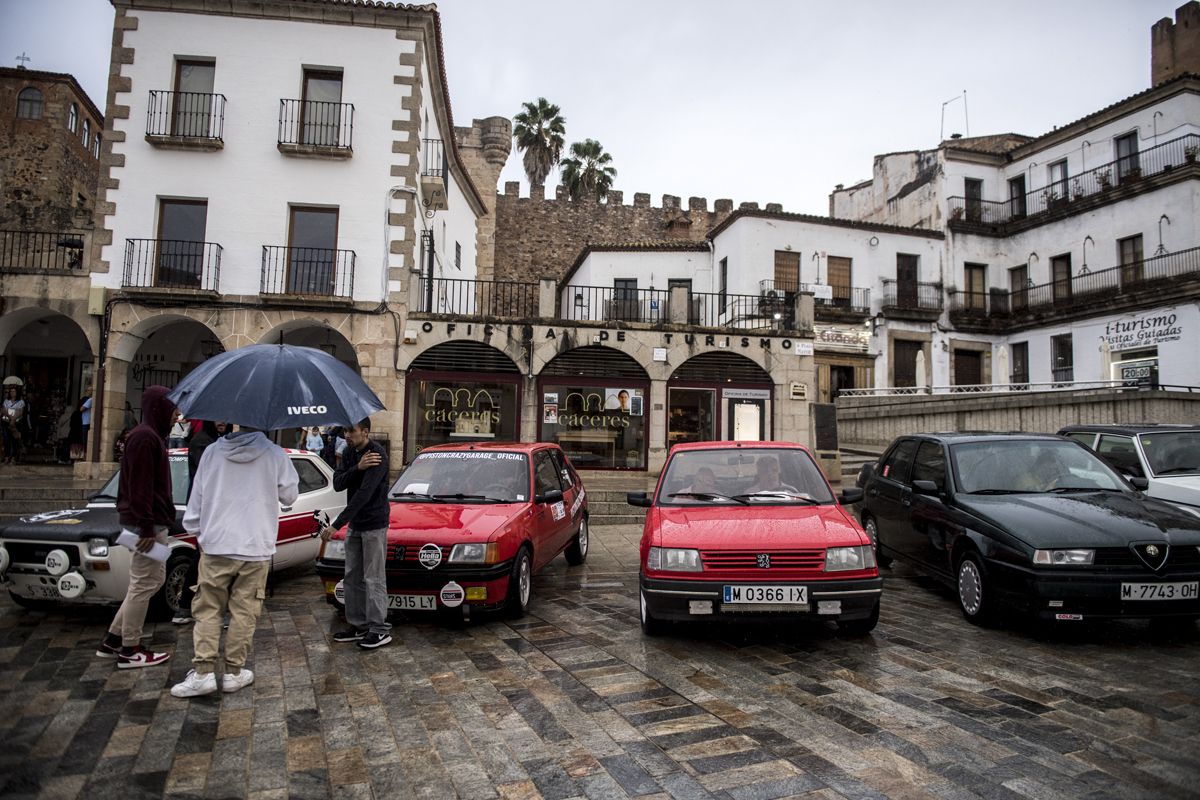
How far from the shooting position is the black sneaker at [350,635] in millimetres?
5480

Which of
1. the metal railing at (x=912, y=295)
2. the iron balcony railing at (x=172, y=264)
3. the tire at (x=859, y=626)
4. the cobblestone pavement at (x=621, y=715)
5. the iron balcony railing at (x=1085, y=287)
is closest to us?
the cobblestone pavement at (x=621, y=715)

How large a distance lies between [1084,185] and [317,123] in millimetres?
30245

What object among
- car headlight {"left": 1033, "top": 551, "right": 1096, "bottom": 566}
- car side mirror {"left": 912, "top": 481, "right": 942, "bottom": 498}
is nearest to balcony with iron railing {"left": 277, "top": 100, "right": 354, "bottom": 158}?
car side mirror {"left": 912, "top": 481, "right": 942, "bottom": 498}

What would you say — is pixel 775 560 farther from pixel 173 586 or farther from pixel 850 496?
pixel 173 586

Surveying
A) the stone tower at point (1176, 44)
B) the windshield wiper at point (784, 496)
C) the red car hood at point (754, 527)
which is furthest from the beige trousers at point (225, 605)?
the stone tower at point (1176, 44)

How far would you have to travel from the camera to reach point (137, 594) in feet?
16.0

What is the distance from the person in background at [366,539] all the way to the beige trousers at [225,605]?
0.93 meters

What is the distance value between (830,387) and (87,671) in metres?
27.2

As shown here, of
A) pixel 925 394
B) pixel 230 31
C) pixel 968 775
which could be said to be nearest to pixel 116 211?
pixel 230 31

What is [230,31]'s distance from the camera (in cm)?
1636

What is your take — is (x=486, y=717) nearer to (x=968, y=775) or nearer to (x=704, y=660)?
(x=704, y=660)

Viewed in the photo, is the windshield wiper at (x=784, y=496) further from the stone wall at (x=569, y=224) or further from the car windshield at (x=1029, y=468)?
the stone wall at (x=569, y=224)

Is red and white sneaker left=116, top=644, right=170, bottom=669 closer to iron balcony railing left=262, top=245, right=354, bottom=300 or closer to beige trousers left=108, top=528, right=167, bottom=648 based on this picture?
beige trousers left=108, top=528, right=167, bottom=648

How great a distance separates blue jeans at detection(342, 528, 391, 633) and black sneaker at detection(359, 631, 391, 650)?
4 centimetres
